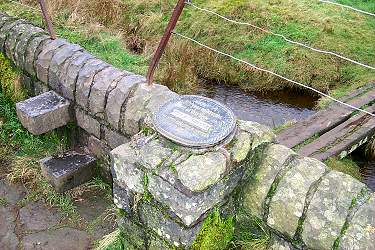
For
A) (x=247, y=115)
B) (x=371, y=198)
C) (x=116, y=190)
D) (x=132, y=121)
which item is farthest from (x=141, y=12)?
(x=371, y=198)

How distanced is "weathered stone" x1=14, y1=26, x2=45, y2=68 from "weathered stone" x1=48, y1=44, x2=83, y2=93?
509 millimetres

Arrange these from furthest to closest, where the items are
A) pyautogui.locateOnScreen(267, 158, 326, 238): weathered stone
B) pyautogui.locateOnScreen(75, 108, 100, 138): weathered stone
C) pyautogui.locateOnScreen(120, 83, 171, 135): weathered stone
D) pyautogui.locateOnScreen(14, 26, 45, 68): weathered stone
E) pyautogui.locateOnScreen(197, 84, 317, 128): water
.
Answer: pyautogui.locateOnScreen(197, 84, 317, 128): water < pyautogui.locateOnScreen(14, 26, 45, 68): weathered stone < pyautogui.locateOnScreen(75, 108, 100, 138): weathered stone < pyautogui.locateOnScreen(120, 83, 171, 135): weathered stone < pyautogui.locateOnScreen(267, 158, 326, 238): weathered stone

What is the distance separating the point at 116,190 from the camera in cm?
319

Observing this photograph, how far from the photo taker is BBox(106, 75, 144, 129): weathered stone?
3863 millimetres

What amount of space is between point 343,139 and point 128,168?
3075mm

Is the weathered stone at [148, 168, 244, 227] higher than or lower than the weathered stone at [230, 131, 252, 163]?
lower

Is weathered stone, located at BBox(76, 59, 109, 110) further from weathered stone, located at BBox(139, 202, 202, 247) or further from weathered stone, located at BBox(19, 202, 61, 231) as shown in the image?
weathered stone, located at BBox(139, 202, 202, 247)

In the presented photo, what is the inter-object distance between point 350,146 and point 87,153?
2810 millimetres

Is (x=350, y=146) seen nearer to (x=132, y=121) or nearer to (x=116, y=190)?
(x=132, y=121)

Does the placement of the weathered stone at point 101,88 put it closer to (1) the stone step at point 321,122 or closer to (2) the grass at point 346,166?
(1) the stone step at point 321,122

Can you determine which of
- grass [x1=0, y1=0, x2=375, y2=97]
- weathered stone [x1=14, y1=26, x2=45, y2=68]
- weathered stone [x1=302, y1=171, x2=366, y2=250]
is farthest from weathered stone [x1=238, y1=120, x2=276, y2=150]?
grass [x1=0, y1=0, x2=375, y2=97]

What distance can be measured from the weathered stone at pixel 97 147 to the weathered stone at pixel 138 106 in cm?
55

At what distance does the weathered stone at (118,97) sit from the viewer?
12.7 ft

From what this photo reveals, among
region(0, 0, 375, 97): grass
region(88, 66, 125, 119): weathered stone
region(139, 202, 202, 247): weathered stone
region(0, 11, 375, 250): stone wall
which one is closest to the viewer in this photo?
region(0, 11, 375, 250): stone wall
